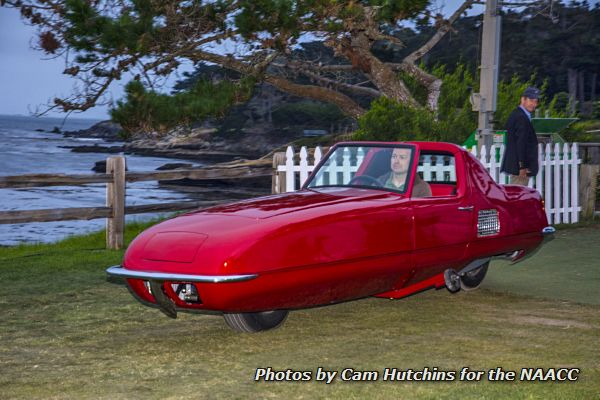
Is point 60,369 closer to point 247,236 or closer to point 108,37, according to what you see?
point 247,236

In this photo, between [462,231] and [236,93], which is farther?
[236,93]

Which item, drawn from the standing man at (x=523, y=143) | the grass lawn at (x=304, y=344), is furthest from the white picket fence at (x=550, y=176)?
the grass lawn at (x=304, y=344)

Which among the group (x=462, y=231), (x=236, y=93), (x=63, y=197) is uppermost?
(x=236, y=93)

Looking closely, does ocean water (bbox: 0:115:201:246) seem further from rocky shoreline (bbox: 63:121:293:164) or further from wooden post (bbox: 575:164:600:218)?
wooden post (bbox: 575:164:600:218)

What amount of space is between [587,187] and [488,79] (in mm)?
3104

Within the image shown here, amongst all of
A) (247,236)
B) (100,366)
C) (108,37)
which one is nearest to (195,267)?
(247,236)

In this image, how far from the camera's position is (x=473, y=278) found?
9.43 meters

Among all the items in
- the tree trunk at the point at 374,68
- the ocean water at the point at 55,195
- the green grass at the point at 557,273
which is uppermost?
the tree trunk at the point at 374,68

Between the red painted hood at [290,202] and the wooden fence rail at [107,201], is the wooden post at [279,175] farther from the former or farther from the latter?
the red painted hood at [290,202]

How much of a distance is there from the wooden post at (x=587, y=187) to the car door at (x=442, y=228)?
837 cm

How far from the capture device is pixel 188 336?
7.43m

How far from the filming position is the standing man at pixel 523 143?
41.1ft

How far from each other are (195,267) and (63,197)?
5309 centimetres

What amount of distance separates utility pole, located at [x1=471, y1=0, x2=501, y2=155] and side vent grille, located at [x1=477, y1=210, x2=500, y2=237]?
6156 millimetres
